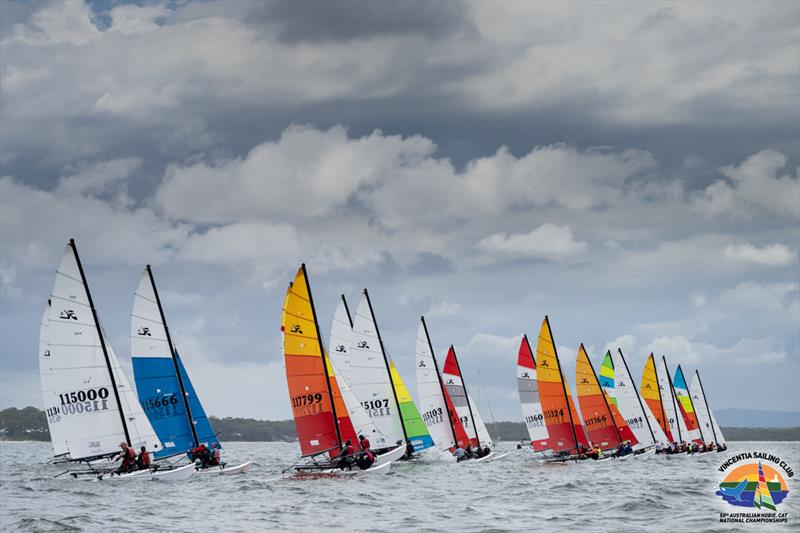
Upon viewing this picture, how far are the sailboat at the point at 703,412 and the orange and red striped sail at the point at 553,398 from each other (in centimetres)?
3173

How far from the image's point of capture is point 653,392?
A: 77.1m

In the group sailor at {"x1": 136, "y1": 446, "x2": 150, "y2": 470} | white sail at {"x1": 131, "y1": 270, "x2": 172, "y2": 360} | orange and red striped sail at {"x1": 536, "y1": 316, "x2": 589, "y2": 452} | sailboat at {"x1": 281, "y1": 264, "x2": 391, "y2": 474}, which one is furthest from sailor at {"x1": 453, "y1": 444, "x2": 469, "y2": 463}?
sailor at {"x1": 136, "y1": 446, "x2": 150, "y2": 470}

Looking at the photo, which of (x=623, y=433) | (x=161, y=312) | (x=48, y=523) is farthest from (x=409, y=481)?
(x=623, y=433)

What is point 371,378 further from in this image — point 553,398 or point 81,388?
point 81,388

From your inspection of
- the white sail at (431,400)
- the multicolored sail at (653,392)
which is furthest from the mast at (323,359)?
the multicolored sail at (653,392)

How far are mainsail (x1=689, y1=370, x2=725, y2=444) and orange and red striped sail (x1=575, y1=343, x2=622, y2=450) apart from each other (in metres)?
27.4

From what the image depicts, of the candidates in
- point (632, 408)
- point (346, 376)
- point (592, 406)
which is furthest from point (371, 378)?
point (632, 408)

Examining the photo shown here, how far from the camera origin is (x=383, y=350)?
4934 centimetres

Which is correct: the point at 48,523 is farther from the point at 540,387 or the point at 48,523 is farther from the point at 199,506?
the point at 540,387

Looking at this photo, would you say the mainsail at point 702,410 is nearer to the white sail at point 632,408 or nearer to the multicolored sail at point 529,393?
the white sail at point 632,408

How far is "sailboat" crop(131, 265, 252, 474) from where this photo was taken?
141 ft

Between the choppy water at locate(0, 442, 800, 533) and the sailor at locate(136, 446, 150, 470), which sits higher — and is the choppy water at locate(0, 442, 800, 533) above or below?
below

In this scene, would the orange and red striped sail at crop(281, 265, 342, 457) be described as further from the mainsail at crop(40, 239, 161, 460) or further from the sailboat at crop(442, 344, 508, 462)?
the sailboat at crop(442, 344, 508, 462)

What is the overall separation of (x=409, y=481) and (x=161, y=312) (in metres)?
14.3
